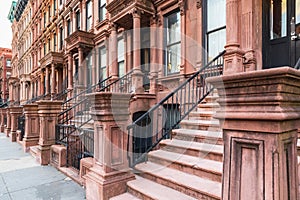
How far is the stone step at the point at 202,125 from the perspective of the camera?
4150 millimetres

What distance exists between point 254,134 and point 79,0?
1325 centimetres

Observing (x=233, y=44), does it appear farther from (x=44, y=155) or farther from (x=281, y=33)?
(x=44, y=155)

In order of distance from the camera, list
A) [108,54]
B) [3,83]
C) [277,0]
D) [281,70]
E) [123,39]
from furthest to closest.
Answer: [3,83] < [108,54] < [123,39] < [277,0] < [281,70]

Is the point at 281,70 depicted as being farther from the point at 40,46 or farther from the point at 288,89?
the point at 40,46

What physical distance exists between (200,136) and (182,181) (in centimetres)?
112

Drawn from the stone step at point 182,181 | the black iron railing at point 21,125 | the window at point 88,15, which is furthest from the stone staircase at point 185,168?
the window at point 88,15

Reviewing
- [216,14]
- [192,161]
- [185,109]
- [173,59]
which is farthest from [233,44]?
[192,161]

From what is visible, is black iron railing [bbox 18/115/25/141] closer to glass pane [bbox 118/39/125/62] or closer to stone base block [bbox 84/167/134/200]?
glass pane [bbox 118/39/125/62]

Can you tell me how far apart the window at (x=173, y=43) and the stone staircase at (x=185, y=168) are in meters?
3.08

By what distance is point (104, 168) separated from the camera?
349 cm

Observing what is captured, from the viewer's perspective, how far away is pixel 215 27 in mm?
6184

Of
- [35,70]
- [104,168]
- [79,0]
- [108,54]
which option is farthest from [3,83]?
[104,168]

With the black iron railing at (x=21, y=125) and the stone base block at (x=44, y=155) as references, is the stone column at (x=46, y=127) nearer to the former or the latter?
the stone base block at (x=44, y=155)

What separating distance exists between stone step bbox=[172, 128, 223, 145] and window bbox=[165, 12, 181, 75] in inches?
130
